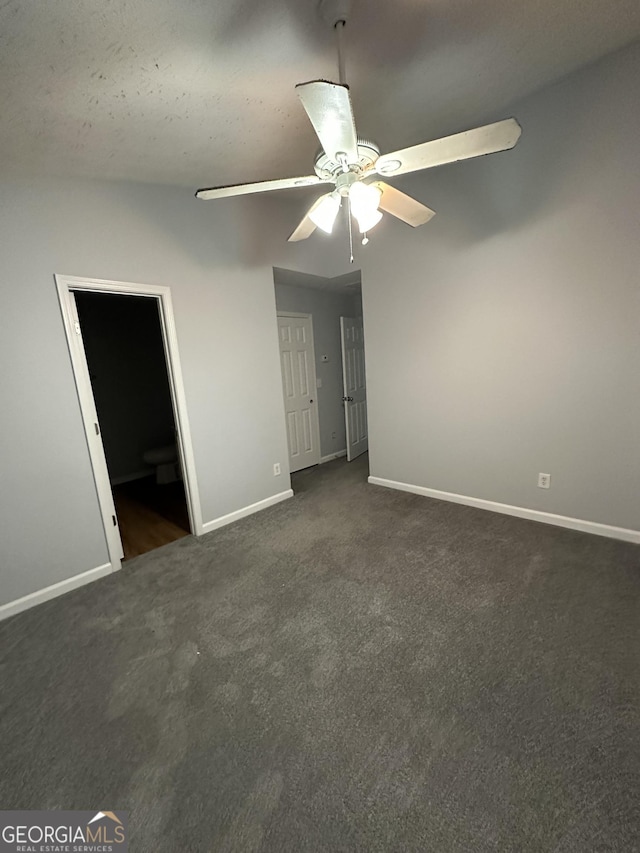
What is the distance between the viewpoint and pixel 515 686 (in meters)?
1.40

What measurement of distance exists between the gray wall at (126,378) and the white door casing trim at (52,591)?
2375mm

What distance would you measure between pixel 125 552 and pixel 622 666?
311 cm

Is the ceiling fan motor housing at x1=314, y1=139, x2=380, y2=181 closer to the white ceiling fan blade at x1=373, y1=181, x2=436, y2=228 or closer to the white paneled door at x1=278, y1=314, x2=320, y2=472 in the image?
the white ceiling fan blade at x1=373, y1=181, x2=436, y2=228

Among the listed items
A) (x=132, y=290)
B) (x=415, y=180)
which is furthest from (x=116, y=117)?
(x=415, y=180)

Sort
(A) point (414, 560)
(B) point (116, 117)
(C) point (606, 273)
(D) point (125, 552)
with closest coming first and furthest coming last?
1. (B) point (116, 117)
2. (C) point (606, 273)
3. (A) point (414, 560)
4. (D) point (125, 552)

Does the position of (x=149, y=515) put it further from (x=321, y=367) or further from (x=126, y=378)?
(x=321, y=367)

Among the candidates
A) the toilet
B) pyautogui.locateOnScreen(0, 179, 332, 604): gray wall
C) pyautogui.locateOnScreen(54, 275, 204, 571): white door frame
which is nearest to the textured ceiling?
pyautogui.locateOnScreen(0, 179, 332, 604): gray wall

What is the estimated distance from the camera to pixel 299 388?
4184 mm

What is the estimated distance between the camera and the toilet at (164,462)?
4066mm

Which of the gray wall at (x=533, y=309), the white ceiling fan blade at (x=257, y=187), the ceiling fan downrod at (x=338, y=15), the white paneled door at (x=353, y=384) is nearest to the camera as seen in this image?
the ceiling fan downrod at (x=338, y=15)

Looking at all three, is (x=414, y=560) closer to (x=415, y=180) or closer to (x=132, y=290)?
(x=132, y=290)

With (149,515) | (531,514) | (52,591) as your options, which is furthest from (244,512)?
(531,514)

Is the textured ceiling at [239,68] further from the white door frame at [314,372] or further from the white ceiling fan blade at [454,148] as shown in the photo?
the white door frame at [314,372]

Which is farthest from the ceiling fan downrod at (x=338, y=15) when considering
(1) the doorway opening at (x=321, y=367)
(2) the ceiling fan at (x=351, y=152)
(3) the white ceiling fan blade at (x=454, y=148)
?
(1) the doorway opening at (x=321, y=367)
